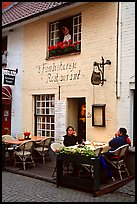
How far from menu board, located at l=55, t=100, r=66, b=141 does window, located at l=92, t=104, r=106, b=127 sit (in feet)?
5.06

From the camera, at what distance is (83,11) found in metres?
11.1

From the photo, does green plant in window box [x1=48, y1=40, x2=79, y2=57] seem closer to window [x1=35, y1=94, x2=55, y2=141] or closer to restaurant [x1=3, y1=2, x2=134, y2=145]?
restaurant [x1=3, y1=2, x2=134, y2=145]

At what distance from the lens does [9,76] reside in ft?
44.0

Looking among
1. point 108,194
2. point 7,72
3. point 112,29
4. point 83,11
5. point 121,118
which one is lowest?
point 108,194

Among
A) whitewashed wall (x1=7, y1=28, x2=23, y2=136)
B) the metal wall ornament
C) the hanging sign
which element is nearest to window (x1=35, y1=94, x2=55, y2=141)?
whitewashed wall (x1=7, y1=28, x2=23, y2=136)

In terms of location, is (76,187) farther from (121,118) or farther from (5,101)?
(5,101)

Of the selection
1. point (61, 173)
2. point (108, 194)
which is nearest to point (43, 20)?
point (61, 173)

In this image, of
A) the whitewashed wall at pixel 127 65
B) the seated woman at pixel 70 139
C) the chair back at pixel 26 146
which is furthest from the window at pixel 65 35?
the chair back at pixel 26 146

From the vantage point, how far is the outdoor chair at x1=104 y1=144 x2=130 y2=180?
8.09 metres

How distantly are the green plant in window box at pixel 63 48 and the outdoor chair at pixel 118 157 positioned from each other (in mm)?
4630

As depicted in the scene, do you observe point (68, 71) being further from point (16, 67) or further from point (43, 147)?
point (16, 67)

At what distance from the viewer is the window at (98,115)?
10141 mm

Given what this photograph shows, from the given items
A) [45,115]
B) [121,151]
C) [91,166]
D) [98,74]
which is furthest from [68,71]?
[91,166]

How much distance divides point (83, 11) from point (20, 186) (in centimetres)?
654
